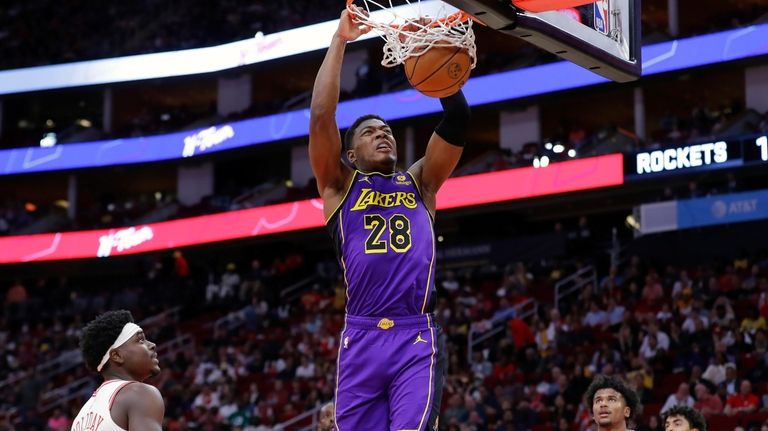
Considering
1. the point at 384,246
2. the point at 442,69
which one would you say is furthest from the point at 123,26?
the point at 384,246

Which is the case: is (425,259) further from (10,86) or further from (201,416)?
(10,86)

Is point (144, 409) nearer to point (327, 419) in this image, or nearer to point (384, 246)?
point (384, 246)

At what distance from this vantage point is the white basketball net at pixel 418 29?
533 centimetres

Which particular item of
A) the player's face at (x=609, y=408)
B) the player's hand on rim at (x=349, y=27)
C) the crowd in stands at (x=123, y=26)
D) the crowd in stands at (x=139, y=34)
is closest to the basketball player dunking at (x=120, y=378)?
the player's hand on rim at (x=349, y=27)

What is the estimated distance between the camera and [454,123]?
521 centimetres

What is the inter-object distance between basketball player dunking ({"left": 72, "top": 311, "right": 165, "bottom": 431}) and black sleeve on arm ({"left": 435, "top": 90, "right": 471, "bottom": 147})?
1.67 meters

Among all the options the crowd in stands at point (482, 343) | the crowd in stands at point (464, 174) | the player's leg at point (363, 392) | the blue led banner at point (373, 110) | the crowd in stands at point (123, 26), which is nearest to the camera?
the player's leg at point (363, 392)

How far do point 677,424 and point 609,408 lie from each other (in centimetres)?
44

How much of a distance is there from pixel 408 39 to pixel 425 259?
114cm

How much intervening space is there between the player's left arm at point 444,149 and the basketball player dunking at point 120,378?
147 centimetres

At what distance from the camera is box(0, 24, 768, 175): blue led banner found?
21.1 m

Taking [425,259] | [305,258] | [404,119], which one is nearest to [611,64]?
[425,259]

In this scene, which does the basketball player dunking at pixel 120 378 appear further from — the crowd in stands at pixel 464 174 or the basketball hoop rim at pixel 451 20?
the crowd in stands at pixel 464 174

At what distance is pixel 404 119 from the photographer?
2505 cm
